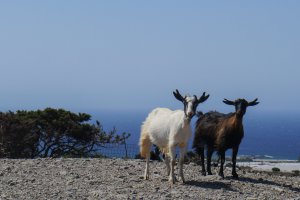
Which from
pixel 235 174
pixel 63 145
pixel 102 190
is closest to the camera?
pixel 102 190

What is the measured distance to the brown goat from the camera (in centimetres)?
1706

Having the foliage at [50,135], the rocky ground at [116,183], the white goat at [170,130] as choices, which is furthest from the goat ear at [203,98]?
the foliage at [50,135]

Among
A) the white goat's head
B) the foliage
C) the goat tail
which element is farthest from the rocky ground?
the foliage

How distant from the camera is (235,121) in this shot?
674 inches

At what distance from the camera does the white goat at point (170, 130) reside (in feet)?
52.0

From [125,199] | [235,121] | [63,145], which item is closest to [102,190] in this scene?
[125,199]

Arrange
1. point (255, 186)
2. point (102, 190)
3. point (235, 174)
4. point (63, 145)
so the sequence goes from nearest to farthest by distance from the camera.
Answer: point (102, 190), point (255, 186), point (235, 174), point (63, 145)

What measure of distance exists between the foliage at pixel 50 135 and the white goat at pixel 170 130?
376 inches

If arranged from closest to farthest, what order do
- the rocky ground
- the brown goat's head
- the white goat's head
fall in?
the rocky ground → the white goat's head → the brown goat's head

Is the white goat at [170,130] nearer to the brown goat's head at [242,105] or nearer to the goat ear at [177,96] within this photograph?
the goat ear at [177,96]

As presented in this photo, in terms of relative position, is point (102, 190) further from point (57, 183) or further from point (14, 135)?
point (14, 135)

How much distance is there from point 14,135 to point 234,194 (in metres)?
12.8

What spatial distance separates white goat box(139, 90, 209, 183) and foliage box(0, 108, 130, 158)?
9.54 meters

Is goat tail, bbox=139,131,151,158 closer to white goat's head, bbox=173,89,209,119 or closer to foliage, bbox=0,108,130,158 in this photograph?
white goat's head, bbox=173,89,209,119
